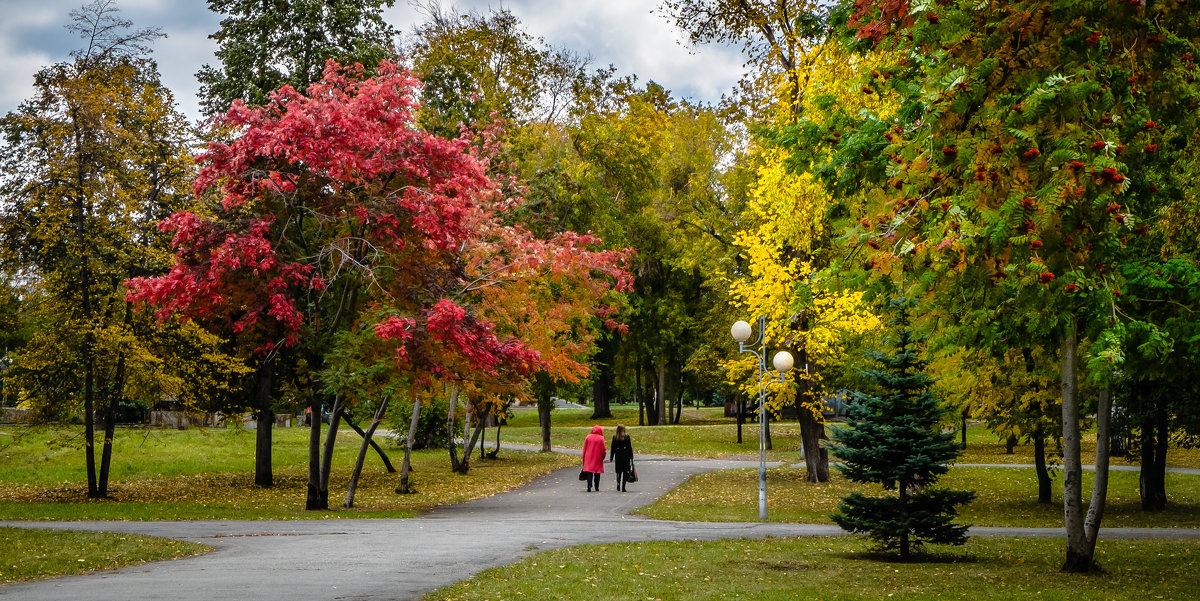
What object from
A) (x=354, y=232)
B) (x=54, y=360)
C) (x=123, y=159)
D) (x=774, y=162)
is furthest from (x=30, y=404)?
(x=774, y=162)

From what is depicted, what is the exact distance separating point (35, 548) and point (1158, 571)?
13.5 metres

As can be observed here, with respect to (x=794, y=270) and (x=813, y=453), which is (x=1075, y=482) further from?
(x=813, y=453)

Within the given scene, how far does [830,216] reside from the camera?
30.1ft

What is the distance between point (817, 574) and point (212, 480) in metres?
19.2

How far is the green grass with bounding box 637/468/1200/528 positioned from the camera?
1883 centimetres

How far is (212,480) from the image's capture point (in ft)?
85.0

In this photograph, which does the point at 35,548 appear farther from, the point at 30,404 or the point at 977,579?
the point at 977,579

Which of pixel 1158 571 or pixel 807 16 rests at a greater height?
pixel 807 16

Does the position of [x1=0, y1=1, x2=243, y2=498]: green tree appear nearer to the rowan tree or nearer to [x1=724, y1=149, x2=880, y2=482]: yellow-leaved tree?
[x1=724, y1=149, x2=880, y2=482]: yellow-leaved tree

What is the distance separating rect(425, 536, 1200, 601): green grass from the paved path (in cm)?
79

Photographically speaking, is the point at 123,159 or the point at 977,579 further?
the point at 123,159

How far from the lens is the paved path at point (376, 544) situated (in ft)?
30.0

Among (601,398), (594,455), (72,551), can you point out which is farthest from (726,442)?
(72,551)

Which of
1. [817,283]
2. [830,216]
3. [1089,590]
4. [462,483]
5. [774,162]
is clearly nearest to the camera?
[817,283]
